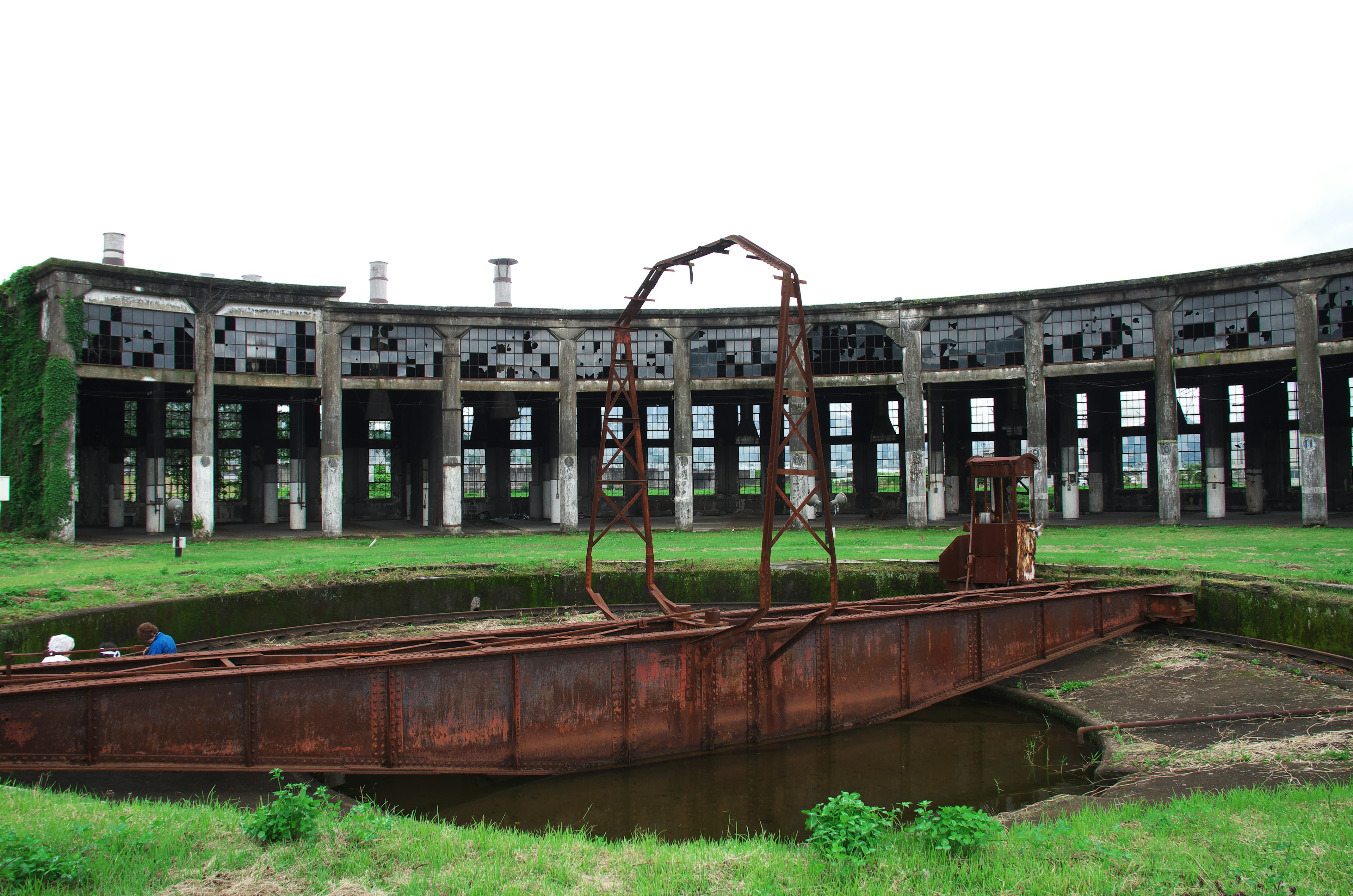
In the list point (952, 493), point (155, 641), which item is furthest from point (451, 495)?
point (952, 493)

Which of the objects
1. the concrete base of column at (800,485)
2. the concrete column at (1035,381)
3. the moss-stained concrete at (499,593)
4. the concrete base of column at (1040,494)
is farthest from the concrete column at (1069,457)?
the moss-stained concrete at (499,593)

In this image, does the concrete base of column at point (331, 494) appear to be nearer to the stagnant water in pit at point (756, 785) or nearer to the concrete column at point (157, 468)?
the concrete column at point (157, 468)

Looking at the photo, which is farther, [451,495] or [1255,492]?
[1255,492]

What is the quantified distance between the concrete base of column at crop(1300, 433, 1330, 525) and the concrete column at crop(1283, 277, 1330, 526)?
0.01m

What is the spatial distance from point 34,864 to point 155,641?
5.84 meters

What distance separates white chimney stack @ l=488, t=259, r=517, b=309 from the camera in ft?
113

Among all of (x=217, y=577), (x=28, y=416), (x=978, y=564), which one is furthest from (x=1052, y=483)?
(x=28, y=416)

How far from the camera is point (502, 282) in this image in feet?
113

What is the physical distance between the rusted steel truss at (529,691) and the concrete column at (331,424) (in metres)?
19.8

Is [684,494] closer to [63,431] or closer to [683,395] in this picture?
[683,395]

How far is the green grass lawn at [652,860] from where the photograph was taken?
15.2 ft

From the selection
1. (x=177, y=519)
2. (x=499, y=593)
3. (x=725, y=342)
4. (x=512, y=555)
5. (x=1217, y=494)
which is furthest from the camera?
(x=725, y=342)

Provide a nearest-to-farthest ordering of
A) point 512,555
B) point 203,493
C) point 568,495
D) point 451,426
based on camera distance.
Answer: point 512,555 → point 203,493 → point 451,426 → point 568,495

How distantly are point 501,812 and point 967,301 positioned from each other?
26.7m
